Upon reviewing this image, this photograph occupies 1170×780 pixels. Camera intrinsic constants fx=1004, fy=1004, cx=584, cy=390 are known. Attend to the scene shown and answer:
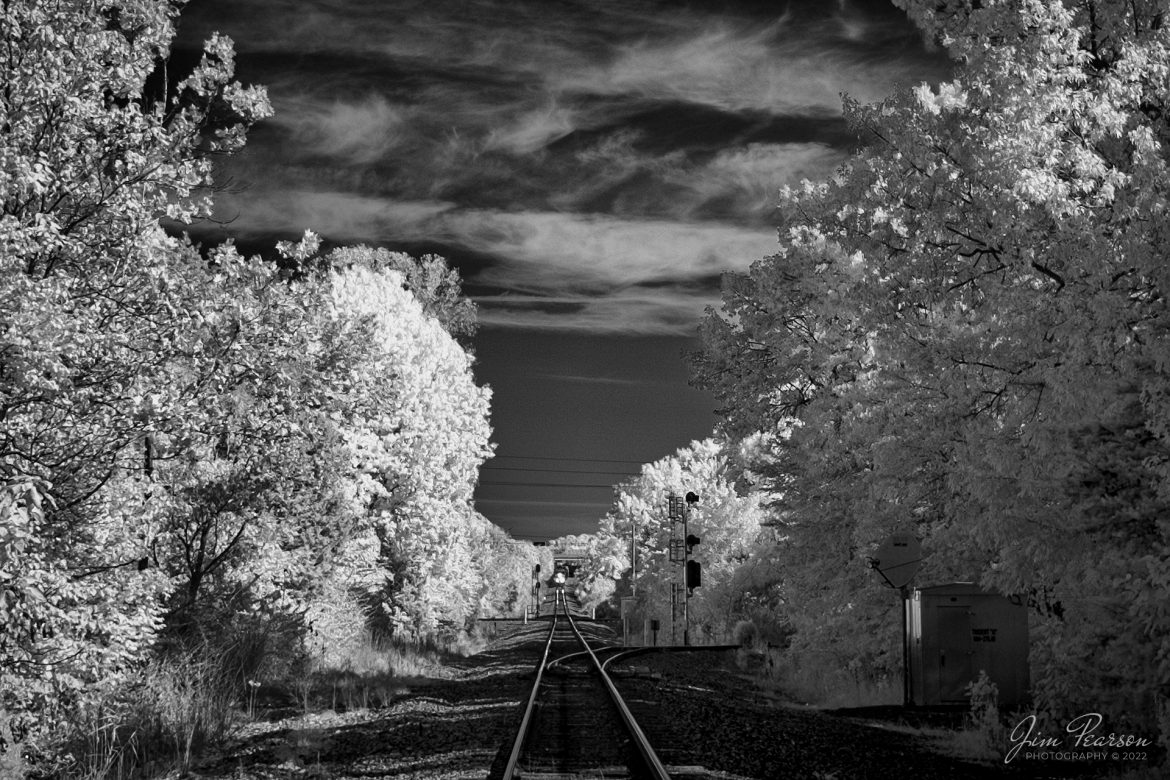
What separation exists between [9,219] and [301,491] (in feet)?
24.2

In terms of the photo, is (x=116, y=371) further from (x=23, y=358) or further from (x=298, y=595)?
(x=298, y=595)

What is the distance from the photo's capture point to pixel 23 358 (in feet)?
29.8

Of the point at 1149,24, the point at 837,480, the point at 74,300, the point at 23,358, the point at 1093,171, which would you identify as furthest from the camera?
the point at 837,480

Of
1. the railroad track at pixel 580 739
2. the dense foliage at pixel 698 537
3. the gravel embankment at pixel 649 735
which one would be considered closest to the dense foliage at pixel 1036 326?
the gravel embankment at pixel 649 735

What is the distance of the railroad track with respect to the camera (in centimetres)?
997

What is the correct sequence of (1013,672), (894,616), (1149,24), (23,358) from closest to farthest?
(23,358) < (1149,24) < (1013,672) < (894,616)

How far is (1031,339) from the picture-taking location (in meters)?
12.5

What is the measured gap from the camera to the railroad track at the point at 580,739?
9969 millimetres

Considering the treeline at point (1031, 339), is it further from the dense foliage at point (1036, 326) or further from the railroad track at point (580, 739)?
the railroad track at point (580, 739)

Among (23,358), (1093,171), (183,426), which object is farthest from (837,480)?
(23,358)
